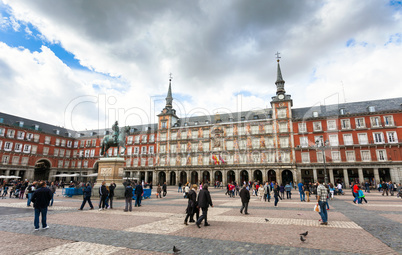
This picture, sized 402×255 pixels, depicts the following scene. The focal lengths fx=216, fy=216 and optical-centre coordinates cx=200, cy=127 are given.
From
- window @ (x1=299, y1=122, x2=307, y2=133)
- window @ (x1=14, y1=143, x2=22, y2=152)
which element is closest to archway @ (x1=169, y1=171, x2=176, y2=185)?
window @ (x1=299, y1=122, x2=307, y2=133)

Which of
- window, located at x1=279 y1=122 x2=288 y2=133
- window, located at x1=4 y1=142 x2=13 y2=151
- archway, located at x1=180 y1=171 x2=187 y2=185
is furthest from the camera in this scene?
archway, located at x1=180 y1=171 x2=187 y2=185

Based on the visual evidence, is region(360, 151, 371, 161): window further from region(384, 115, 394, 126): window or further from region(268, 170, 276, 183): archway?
region(268, 170, 276, 183): archway

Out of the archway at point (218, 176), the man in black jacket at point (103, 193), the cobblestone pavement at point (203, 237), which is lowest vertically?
the cobblestone pavement at point (203, 237)

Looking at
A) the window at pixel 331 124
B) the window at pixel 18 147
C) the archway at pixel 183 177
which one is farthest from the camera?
the archway at pixel 183 177

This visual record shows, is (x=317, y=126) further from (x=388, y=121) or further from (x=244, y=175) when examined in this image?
(x=244, y=175)

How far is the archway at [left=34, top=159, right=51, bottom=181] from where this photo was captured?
53.1 metres

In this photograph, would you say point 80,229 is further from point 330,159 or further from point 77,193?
point 330,159

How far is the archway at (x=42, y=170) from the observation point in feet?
174

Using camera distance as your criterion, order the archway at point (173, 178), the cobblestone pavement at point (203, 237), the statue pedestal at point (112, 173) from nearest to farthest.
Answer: the cobblestone pavement at point (203, 237), the statue pedestal at point (112, 173), the archway at point (173, 178)

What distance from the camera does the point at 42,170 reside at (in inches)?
2131

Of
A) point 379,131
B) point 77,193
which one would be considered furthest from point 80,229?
point 379,131

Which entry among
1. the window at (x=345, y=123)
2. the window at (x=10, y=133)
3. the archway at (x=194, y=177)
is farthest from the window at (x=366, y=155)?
the window at (x=10, y=133)

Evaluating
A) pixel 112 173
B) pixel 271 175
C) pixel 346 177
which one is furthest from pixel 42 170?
pixel 346 177

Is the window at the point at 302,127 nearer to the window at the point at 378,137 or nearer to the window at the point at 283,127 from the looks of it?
the window at the point at 283,127
